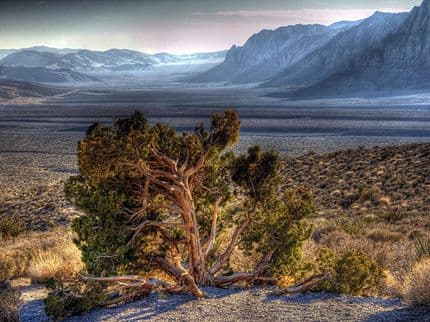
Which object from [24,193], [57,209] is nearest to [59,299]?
[57,209]

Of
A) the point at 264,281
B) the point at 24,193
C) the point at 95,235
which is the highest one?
the point at 95,235

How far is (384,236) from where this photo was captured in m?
14.7

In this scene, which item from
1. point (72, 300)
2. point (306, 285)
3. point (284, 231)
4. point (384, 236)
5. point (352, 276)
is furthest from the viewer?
point (384, 236)

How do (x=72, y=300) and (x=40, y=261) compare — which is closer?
(x=72, y=300)

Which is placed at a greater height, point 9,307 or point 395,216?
point 9,307

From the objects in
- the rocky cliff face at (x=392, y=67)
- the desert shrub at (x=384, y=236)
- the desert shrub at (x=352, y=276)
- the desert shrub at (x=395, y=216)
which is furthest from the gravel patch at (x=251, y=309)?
the rocky cliff face at (x=392, y=67)

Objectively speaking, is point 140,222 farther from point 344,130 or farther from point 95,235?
point 344,130

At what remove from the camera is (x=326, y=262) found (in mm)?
8953

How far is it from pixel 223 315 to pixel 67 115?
9825 cm

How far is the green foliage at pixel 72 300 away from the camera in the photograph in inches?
291

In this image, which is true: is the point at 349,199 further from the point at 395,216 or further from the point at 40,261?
the point at 40,261

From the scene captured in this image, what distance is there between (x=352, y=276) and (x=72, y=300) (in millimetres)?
4131

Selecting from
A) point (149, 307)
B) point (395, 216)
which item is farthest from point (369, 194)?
point (149, 307)

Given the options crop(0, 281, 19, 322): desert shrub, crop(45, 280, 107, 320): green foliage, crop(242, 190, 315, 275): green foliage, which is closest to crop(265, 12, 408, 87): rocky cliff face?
crop(242, 190, 315, 275): green foliage
